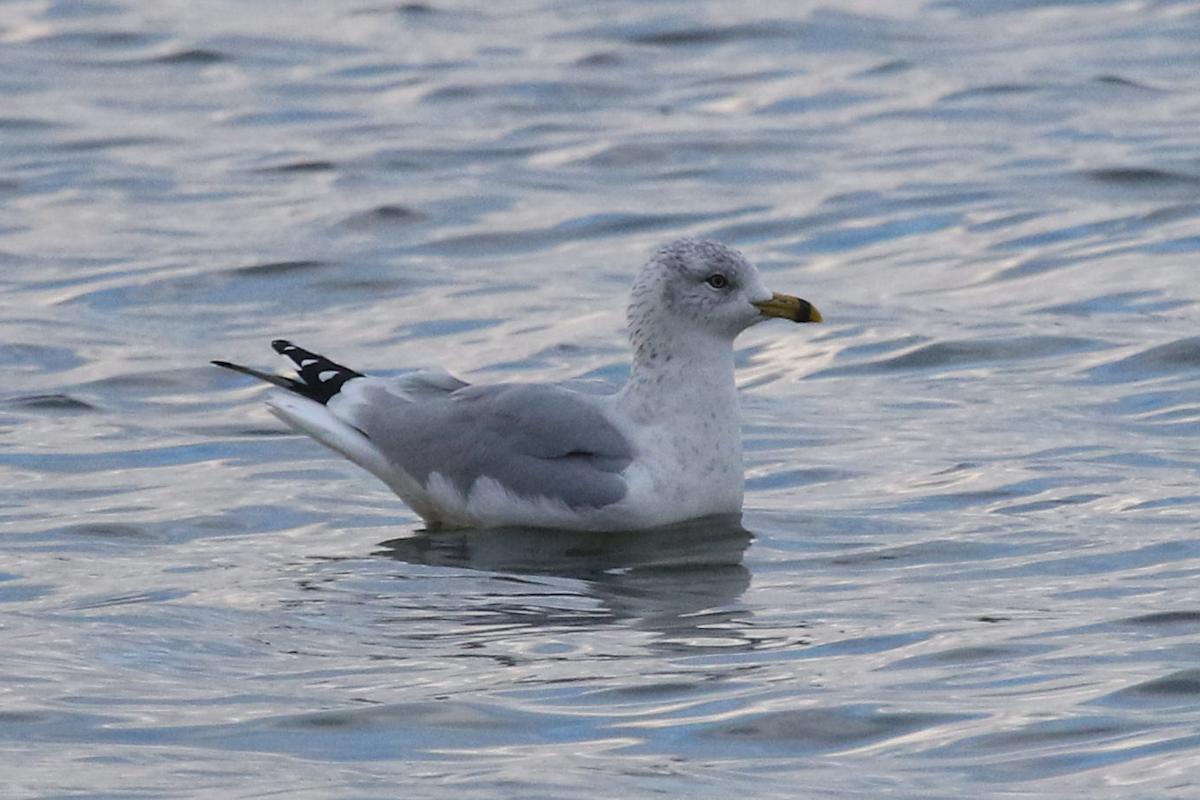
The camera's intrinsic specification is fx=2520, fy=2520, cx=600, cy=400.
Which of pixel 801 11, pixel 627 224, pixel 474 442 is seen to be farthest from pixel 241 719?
pixel 801 11

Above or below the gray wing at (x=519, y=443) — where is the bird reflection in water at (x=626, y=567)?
below

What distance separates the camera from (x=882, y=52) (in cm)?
1803

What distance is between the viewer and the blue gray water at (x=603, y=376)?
20.5 feet

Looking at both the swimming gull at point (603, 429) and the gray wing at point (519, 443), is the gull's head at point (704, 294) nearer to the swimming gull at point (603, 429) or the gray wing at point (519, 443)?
the swimming gull at point (603, 429)

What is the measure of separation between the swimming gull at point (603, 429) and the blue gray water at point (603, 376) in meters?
0.16

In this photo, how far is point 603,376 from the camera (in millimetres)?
10945

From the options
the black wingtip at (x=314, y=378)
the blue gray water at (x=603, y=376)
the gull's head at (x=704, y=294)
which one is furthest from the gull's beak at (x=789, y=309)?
the black wingtip at (x=314, y=378)

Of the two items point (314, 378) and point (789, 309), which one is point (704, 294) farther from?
point (314, 378)

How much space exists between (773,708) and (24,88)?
12.5 metres

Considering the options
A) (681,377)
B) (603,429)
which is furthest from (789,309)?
(603,429)

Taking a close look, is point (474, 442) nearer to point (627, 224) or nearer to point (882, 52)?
point (627, 224)

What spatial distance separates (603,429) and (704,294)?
660 mm

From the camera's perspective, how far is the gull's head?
29.5 feet

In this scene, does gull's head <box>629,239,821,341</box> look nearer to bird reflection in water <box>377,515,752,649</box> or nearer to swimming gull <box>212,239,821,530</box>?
swimming gull <box>212,239,821,530</box>
